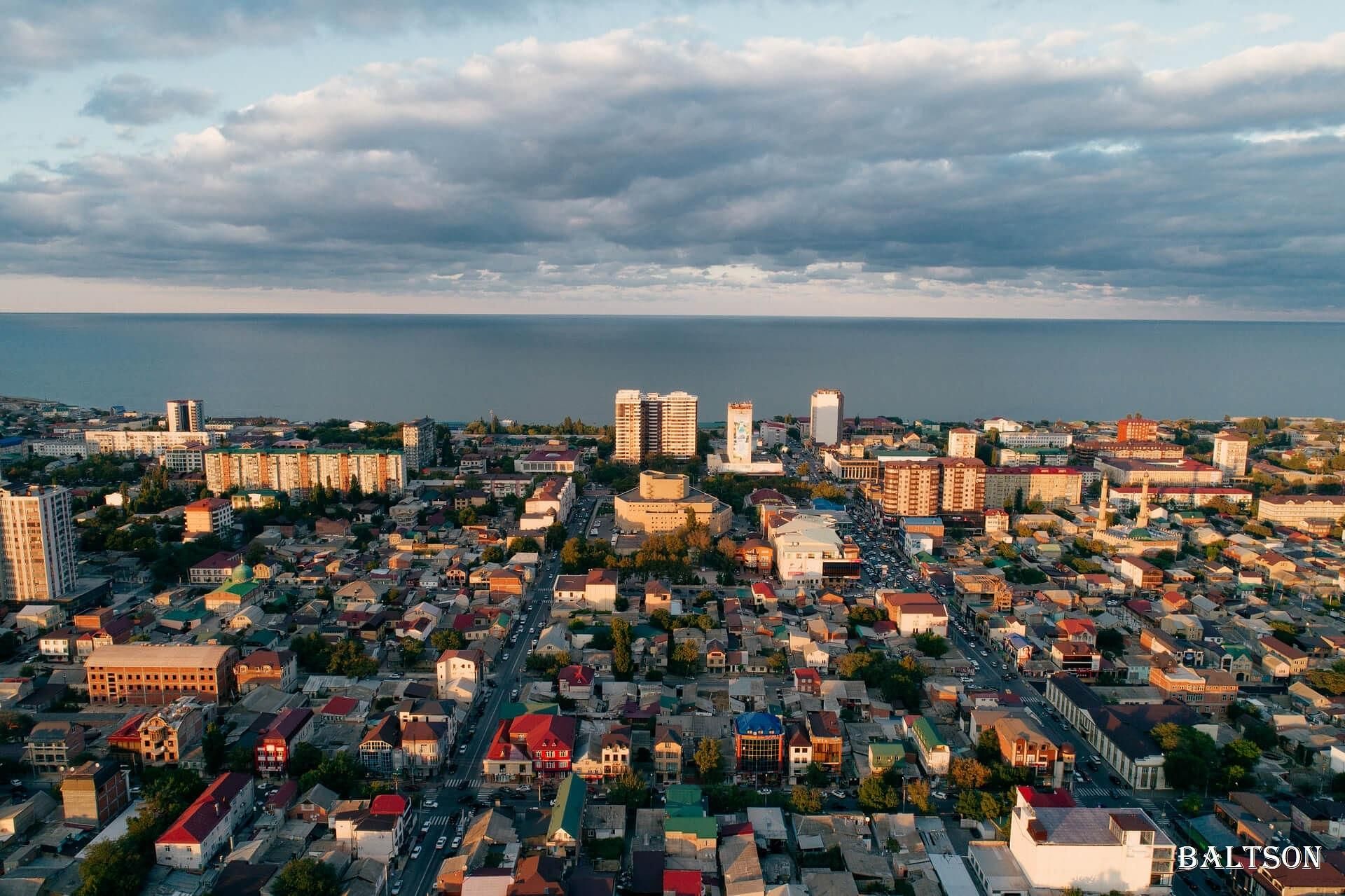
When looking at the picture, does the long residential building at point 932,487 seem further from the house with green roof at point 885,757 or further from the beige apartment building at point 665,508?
the house with green roof at point 885,757

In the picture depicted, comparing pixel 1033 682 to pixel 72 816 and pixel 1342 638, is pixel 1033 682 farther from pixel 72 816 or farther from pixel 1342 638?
pixel 72 816

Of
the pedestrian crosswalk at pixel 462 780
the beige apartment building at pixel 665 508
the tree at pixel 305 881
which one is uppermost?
the beige apartment building at pixel 665 508

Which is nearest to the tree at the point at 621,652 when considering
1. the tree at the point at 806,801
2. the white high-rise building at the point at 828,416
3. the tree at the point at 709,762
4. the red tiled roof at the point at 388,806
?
the tree at the point at 709,762

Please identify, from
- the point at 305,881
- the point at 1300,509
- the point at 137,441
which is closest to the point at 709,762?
the point at 305,881

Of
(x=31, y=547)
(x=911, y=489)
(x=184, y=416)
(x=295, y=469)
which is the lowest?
(x=911, y=489)

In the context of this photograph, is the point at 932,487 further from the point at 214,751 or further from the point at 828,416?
the point at 214,751

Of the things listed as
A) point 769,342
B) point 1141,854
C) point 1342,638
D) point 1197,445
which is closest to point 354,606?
point 1141,854
